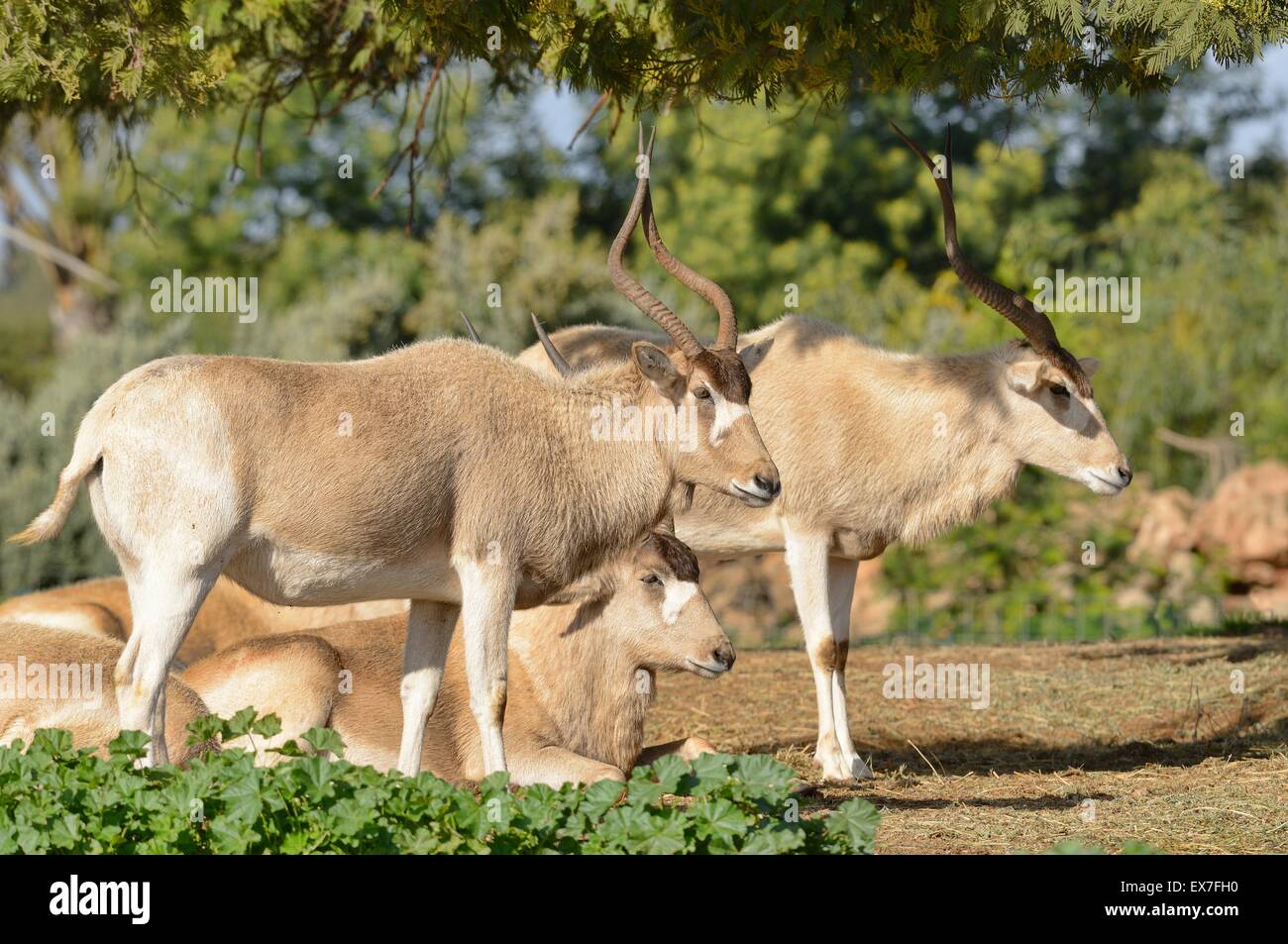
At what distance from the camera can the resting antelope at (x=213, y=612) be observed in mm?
10250

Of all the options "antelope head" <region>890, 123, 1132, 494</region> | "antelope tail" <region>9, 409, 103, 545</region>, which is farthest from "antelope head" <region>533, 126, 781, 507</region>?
"antelope tail" <region>9, 409, 103, 545</region>

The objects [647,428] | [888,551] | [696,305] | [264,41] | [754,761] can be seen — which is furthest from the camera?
[696,305]

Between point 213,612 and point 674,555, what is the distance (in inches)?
154

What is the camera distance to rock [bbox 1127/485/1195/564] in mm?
18406

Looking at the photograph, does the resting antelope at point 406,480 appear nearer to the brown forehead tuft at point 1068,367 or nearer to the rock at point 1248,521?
the brown forehead tuft at point 1068,367

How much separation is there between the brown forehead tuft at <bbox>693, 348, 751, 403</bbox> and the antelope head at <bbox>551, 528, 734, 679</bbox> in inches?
34.3

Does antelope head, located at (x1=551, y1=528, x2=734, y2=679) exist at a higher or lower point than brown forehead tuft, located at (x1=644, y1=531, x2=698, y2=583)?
lower

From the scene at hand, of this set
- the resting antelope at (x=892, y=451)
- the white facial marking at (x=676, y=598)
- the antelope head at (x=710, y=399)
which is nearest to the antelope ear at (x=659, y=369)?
the antelope head at (x=710, y=399)

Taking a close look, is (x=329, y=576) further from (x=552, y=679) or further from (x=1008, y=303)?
(x=1008, y=303)

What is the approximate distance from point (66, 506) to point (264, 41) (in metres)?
4.22

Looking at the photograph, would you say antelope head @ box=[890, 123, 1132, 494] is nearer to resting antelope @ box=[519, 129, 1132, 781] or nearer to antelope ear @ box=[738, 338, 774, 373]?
resting antelope @ box=[519, 129, 1132, 781]

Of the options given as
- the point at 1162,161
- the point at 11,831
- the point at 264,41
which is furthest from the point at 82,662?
the point at 1162,161

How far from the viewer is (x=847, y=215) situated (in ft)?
→ 121

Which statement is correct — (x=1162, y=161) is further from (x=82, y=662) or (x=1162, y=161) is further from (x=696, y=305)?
(x=82, y=662)
